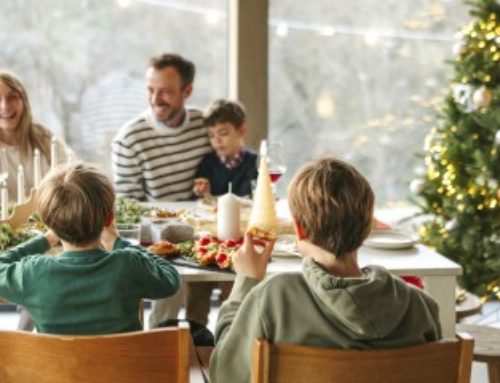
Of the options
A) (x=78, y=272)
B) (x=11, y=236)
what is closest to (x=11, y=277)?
(x=78, y=272)

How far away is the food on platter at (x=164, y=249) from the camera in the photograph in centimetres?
262

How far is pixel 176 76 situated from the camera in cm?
395

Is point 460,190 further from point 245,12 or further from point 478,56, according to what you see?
point 245,12

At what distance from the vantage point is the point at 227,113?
150 inches

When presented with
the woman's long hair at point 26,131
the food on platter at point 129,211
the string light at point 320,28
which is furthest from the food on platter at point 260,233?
the string light at point 320,28

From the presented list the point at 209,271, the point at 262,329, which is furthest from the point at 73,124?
the point at 262,329

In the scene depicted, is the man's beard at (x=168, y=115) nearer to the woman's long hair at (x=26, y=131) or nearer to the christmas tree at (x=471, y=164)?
the woman's long hair at (x=26, y=131)

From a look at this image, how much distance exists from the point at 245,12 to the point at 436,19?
1.08 metres

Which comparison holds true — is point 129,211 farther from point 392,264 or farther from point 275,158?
point 392,264

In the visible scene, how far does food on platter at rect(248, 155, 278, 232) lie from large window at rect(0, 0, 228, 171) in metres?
1.79

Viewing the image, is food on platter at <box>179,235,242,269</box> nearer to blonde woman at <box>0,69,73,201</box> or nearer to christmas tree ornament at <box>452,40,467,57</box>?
blonde woman at <box>0,69,73,201</box>

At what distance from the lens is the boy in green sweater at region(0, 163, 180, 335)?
81.4 inches

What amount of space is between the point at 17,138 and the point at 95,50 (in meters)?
1.03

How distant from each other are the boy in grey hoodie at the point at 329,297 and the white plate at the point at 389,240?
863mm
